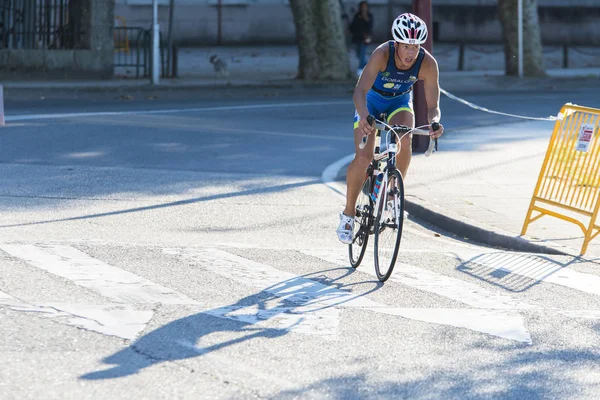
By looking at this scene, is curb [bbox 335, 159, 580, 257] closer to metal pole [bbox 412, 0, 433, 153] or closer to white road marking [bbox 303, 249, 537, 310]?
white road marking [bbox 303, 249, 537, 310]

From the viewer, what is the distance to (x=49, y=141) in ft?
47.0

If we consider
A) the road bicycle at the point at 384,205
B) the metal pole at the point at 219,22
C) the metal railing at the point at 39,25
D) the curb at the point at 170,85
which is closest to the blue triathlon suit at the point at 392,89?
the road bicycle at the point at 384,205

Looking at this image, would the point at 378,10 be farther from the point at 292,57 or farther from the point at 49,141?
the point at 49,141

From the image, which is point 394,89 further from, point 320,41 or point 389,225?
point 320,41

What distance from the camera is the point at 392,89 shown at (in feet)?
25.8

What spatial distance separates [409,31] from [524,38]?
2270 cm

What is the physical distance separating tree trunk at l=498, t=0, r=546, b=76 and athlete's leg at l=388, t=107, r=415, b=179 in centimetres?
2134

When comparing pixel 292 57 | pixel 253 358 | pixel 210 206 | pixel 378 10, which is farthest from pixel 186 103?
pixel 378 10

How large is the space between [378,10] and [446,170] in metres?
30.0

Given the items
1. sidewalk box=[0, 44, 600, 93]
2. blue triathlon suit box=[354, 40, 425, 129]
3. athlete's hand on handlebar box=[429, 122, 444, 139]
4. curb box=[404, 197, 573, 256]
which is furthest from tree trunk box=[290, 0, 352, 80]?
athlete's hand on handlebar box=[429, 122, 444, 139]

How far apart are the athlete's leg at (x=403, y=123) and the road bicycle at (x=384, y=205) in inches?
3.3

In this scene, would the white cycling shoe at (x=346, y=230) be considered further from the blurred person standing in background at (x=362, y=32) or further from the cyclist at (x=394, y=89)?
the blurred person standing in background at (x=362, y=32)

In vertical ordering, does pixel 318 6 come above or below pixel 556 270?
above

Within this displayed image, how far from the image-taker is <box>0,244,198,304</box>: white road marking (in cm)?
667
